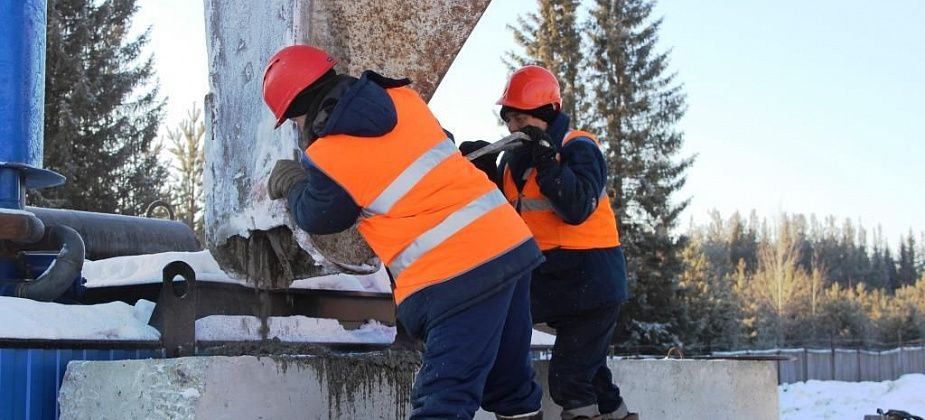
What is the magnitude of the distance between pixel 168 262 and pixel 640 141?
2469cm

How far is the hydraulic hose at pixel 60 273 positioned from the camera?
13.5 ft

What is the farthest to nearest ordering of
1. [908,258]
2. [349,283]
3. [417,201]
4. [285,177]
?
[908,258] → [349,283] → [285,177] → [417,201]

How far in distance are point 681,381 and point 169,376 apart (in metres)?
2.74

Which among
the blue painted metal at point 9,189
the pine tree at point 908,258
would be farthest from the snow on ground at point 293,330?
the pine tree at point 908,258

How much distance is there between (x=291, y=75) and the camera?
3.06 meters

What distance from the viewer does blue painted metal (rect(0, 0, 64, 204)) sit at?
443 centimetres

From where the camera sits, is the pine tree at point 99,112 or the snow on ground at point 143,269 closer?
the snow on ground at point 143,269

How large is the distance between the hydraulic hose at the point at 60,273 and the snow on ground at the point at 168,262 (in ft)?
0.85

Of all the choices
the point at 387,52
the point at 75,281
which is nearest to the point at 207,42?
the point at 387,52

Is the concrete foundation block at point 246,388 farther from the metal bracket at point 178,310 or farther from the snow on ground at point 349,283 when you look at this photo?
the snow on ground at point 349,283

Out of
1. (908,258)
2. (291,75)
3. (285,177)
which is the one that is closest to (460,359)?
(285,177)

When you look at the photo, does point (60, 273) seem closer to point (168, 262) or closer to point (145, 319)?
Result: point (145, 319)

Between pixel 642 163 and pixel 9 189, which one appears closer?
pixel 9 189

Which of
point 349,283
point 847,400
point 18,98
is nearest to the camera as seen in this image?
point 18,98
